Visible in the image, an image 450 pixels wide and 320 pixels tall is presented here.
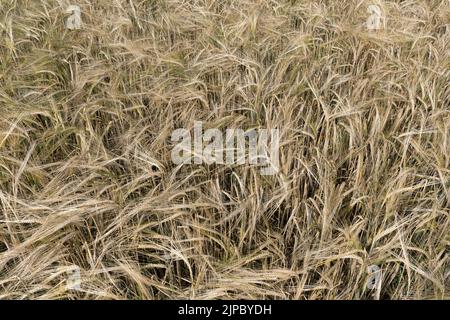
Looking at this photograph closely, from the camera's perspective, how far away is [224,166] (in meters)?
1.35

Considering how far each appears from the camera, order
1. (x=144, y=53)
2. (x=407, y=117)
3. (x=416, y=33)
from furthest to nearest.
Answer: (x=416, y=33) < (x=144, y=53) < (x=407, y=117)

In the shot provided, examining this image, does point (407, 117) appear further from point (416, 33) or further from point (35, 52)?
point (35, 52)

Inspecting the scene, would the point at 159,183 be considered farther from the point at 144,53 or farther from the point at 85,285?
the point at 144,53

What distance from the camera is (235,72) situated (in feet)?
5.41

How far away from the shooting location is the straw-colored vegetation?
45.8 inches

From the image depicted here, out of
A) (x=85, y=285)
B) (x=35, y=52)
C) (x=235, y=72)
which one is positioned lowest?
(x=85, y=285)

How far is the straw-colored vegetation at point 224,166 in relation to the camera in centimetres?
116

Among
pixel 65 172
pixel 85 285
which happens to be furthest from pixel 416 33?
pixel 85 285

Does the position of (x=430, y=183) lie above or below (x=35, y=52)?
below

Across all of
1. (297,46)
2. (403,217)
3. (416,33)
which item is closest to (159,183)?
(403,217)
